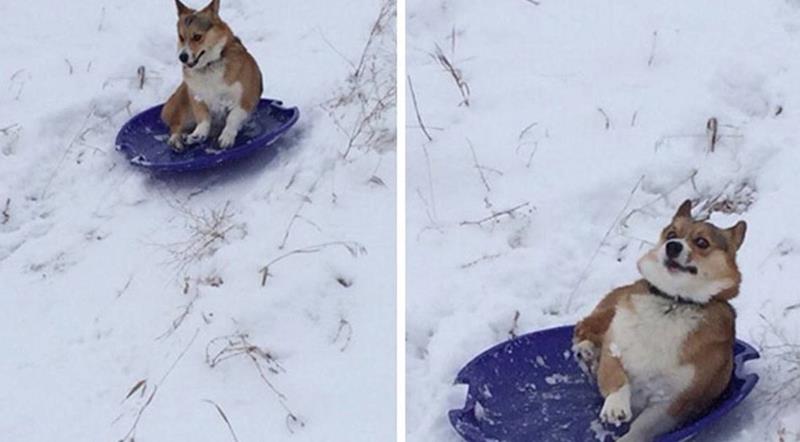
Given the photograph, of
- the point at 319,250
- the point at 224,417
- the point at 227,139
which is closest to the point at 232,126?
the point at 227,139

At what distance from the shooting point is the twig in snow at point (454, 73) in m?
1.95

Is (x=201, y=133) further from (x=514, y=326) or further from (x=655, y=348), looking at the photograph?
(x=655, y=348)

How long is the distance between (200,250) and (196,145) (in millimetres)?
221

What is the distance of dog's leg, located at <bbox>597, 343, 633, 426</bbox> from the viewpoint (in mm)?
1436

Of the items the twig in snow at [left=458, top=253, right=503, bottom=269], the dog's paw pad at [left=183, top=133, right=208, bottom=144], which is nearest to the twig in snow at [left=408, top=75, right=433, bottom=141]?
the twig in snow at [left=458, top=253, right=503, bottom=269]

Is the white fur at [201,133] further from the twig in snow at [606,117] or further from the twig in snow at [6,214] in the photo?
the twig in snow at [606,117]

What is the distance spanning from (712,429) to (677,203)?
1.30ft

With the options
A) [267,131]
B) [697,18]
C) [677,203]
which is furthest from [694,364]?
[267,131]

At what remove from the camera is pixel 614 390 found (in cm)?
146

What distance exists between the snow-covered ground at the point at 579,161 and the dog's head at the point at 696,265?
0.16 m

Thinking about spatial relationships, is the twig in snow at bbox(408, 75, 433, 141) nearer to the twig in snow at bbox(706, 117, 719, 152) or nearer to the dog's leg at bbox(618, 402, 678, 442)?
the twig in snow at bbox(706, 117, 719, 152)

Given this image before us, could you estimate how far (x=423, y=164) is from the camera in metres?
1.87

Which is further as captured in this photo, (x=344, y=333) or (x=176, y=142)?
(x=176, y=142)

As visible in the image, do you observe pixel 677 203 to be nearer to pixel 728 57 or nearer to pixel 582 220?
pixel 582 220
